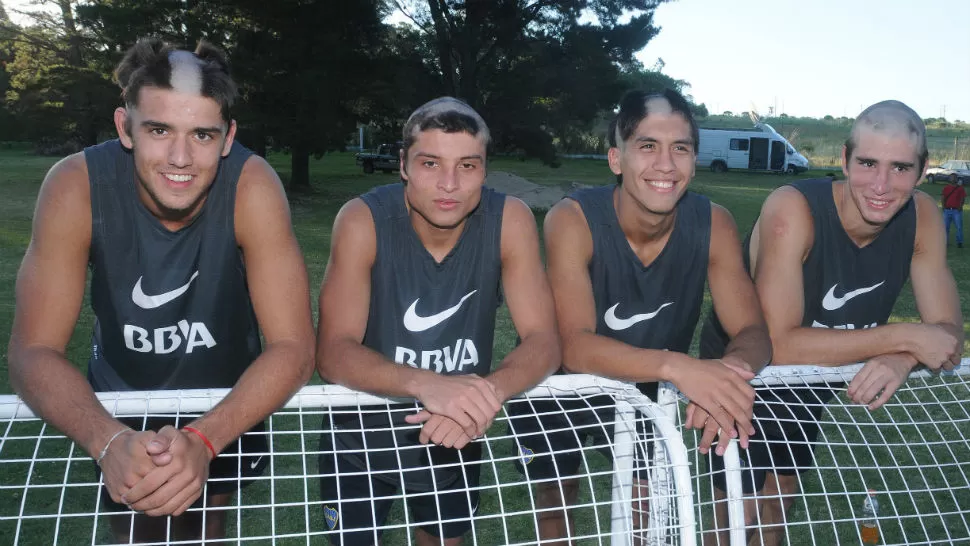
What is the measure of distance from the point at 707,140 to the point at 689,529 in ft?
147

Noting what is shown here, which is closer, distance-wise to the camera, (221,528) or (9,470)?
(221,528)

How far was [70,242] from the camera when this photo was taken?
256 centimetres

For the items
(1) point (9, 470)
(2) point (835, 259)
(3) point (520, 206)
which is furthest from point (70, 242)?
(2) point (835, 259)

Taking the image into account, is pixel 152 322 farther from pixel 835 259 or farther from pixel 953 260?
pixel 953 260

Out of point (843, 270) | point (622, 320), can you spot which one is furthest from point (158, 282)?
point (843, 270)

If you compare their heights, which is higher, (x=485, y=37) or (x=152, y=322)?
(x=485, y=37)

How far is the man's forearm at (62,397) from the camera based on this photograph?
2102 mm

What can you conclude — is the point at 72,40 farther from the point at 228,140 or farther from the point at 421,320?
the point at 421,320

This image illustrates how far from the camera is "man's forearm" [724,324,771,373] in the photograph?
8.93 ft

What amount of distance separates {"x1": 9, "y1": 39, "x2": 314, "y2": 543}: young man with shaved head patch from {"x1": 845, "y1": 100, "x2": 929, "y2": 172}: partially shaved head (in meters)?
2.39

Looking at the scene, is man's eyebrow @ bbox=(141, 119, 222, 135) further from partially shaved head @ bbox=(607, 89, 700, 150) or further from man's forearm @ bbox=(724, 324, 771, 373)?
man's forearm @ bbox=(724, 324, 771, 373)

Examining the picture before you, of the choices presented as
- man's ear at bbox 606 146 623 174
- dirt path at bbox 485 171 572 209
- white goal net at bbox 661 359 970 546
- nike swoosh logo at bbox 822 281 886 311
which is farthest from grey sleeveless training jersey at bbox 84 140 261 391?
dirt path at bbox 485 171 572 209

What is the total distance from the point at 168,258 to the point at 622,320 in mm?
1802

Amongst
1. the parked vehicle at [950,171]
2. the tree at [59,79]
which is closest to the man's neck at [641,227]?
the tree at [59,79]
